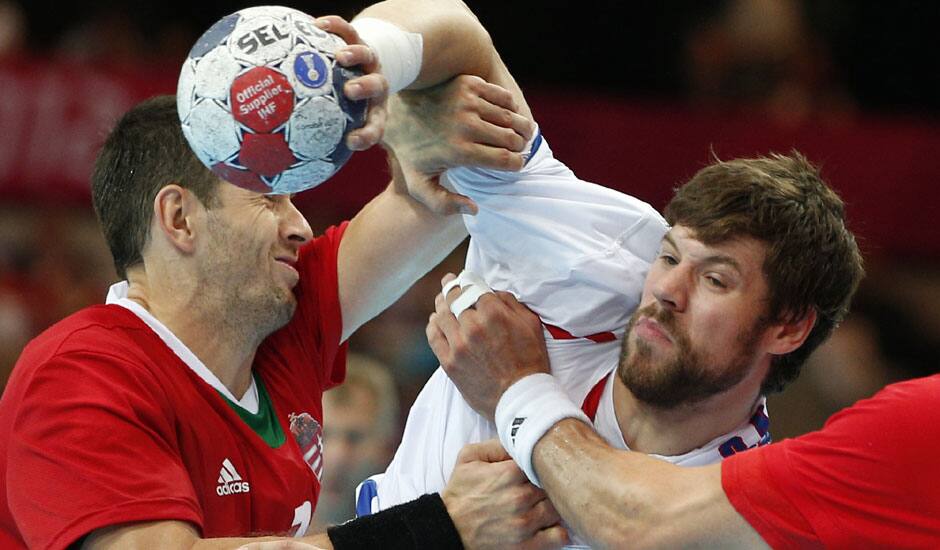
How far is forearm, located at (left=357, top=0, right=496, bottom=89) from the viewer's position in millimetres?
3271

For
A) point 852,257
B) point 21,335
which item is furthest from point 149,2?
point 852,257

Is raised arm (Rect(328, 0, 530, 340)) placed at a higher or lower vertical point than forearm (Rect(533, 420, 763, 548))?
higher

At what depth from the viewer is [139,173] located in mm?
3656

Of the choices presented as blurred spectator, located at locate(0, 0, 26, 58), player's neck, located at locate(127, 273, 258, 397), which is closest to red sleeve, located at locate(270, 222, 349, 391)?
player's neck, located at locate(127, 273, 258, 397)

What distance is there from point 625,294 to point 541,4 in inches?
240

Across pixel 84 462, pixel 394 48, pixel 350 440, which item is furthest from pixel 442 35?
pixel 350 440

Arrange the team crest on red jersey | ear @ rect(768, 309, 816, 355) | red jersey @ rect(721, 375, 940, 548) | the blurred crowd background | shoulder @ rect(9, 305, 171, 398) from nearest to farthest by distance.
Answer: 1. red jersey @ rect(721, 375, 940, 548)
2. shoulder @ rect(9, 305, 171, 398)
3. ear @ rect(768, 309, 816, 355)
4. the team crest on red jersey
5. the blurred crowd background

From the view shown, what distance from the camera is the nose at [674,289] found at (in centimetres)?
331

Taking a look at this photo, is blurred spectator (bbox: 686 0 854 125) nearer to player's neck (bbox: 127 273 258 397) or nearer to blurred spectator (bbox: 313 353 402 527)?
blurred spectator (bbox: 313 353 402 527)

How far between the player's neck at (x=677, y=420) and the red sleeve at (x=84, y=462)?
1.09 m

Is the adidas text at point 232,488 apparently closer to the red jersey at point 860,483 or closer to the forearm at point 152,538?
the forearm at point 152,538

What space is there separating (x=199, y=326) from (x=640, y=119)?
16.6 ft

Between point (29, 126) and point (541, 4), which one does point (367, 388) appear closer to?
point (29, 126)

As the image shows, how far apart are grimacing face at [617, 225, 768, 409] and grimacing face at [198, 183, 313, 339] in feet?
3.15
